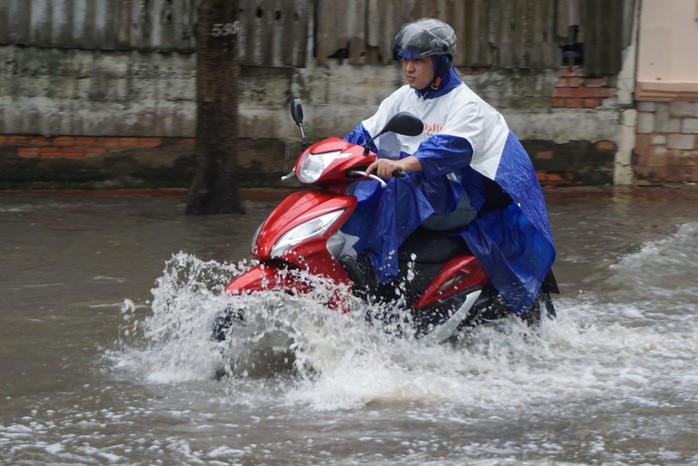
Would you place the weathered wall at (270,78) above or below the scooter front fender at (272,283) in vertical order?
above

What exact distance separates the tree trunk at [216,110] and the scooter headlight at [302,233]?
428 cm

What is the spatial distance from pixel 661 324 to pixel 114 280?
3.25m

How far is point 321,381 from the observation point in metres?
5.09

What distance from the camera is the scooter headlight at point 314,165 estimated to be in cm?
507

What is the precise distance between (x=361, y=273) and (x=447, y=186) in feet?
1.96

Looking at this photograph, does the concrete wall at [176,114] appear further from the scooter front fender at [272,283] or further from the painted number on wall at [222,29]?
the scooter front fender at [272,283]

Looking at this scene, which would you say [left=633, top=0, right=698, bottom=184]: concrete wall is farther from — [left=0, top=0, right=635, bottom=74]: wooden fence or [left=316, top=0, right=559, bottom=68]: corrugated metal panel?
[left=316, top=0, right=559, bottom=68]: corrugated metal panel

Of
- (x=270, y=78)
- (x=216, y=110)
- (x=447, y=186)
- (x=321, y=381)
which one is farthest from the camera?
(x=270, y=78)

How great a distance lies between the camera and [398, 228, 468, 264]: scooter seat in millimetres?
5379

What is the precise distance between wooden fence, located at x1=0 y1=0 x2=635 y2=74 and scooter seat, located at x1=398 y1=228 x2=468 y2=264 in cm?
535

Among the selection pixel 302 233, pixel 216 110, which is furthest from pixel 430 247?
pixel 216 110

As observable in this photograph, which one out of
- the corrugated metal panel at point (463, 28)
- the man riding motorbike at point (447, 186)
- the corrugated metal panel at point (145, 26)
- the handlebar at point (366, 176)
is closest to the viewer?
the handlebar at point (366, 176)

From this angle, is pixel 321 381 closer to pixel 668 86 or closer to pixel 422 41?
pixel 422 41

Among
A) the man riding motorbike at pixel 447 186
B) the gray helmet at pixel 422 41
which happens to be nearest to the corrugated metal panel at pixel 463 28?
the man riding motorbike at pixel 447 186
